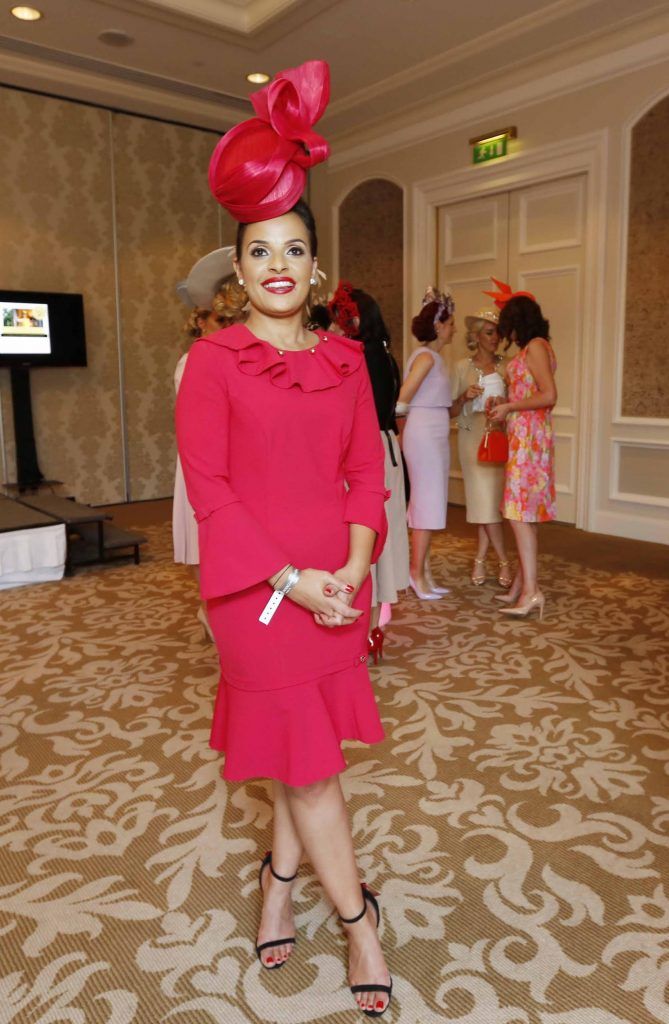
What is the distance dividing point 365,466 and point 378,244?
6.53 metres

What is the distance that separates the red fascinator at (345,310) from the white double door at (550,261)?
336 cm

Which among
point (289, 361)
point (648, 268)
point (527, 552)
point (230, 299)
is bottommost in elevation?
point (527, 552)

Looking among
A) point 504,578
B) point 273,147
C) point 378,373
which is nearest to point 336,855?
point 273,147

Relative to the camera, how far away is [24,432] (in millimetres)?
6773

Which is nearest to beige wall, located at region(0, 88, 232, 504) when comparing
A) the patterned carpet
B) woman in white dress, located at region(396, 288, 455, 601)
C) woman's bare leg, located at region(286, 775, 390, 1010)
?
the patterned carpet

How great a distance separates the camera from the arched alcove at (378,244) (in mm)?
7359

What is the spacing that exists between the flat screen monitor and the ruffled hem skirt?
19.3ft

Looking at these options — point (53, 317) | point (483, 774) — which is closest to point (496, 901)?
point (483, 774)

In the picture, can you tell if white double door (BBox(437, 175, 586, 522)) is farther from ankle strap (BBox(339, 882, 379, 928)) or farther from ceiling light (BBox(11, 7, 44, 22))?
ankle strap (BBox(339, 882, 379, 928))

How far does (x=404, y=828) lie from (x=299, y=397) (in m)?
1.31

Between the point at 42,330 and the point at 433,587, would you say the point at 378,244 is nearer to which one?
the point at 42,330

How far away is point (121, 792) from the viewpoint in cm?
233

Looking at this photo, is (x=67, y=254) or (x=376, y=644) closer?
(x=376, y=644)

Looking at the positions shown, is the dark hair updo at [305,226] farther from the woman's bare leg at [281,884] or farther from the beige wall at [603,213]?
the beige wall at [603,213]
